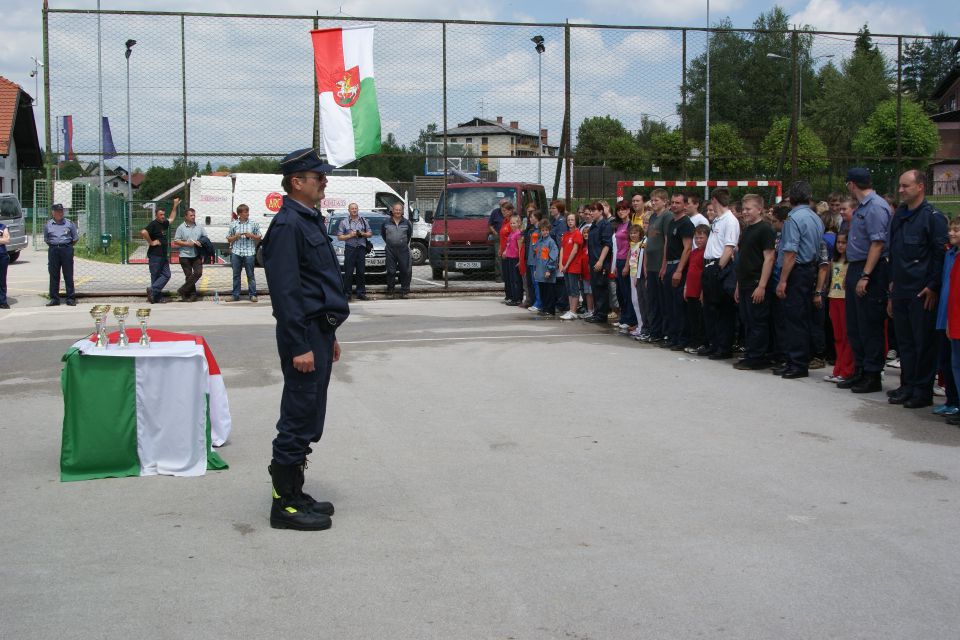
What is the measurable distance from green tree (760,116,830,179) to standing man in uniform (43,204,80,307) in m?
14.0

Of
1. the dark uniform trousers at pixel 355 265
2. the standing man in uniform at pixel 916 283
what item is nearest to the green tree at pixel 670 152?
the dark uniform trousers at pixel 355 265

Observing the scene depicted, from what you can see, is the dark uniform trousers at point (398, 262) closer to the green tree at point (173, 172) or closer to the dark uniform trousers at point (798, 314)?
the green tree at point (173, 172)

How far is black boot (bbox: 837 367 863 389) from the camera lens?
32.4ft

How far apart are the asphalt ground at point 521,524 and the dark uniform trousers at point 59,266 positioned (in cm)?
899

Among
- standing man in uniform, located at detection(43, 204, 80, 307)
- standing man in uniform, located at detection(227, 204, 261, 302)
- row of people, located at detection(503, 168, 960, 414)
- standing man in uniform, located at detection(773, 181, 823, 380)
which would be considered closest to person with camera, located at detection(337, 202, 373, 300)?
standing man in uniform, located at detection(227, 204, 261, 302)

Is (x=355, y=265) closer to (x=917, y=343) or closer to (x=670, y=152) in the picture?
(x=670, y=152)

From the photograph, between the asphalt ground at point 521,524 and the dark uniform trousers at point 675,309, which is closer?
the asphalt ground at point 521,524

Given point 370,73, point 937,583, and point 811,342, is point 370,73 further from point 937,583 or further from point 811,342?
point 937,583

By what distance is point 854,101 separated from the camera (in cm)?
6431

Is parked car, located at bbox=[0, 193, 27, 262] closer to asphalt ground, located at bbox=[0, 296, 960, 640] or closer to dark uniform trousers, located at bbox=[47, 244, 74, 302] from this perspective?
dark uniform trousers, located at bbox=[47, 244, 74, 302]

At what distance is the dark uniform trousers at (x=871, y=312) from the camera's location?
9.56 meters

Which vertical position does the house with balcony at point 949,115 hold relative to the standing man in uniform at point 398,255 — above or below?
above

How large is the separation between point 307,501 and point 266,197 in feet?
81.8

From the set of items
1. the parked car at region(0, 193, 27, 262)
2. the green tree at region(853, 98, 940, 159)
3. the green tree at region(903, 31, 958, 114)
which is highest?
the green tree at region(903, 31, 958, 114)
